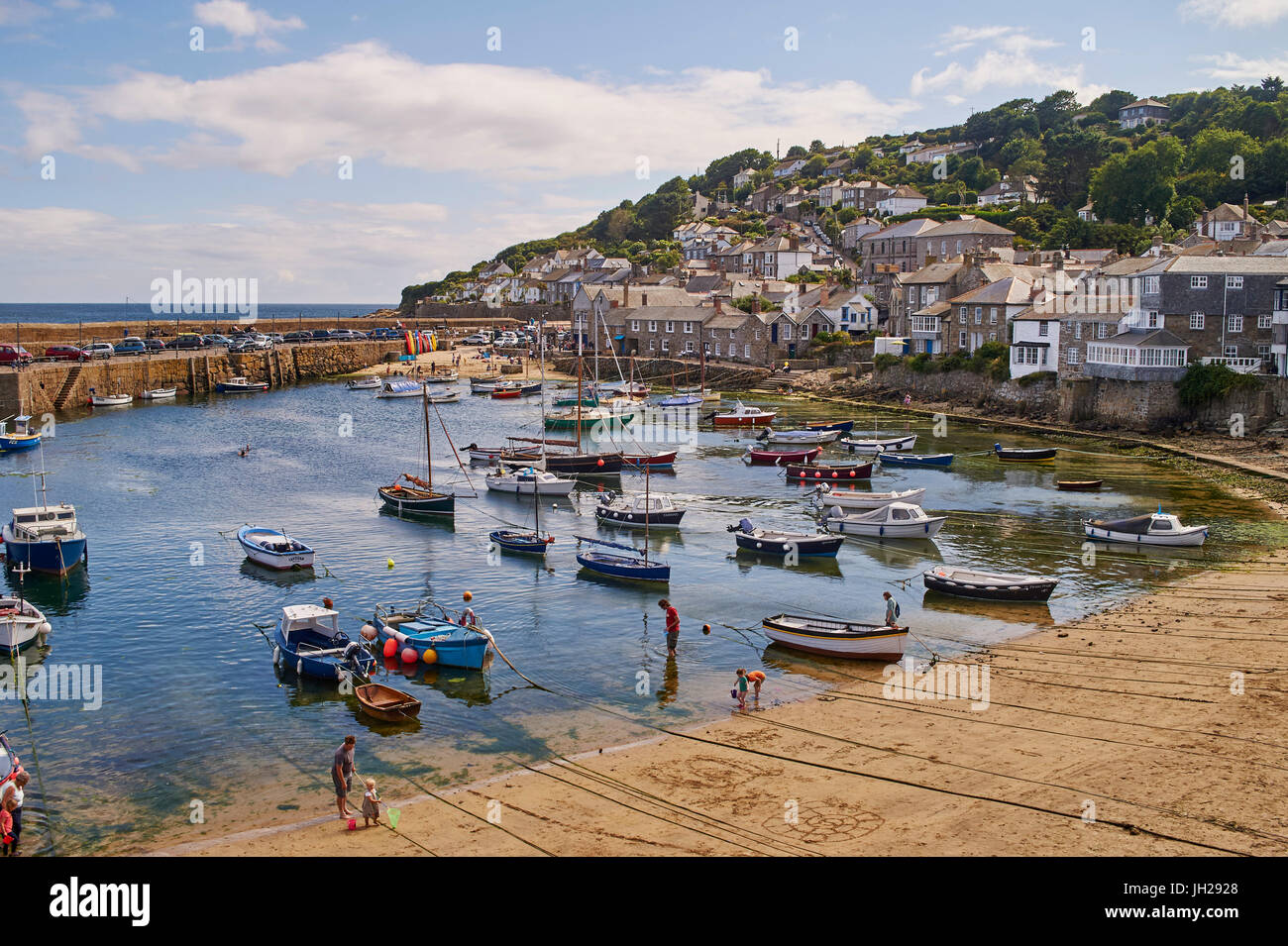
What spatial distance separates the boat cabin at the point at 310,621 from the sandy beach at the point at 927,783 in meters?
9.22

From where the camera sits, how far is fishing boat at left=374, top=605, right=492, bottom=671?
2917 centimetres

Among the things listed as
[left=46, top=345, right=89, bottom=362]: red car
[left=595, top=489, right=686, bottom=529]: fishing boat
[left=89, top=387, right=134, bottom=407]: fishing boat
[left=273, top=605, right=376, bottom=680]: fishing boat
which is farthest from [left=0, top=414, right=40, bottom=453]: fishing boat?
[left=273, top=605, right=376, bottom=680]: fishing boat

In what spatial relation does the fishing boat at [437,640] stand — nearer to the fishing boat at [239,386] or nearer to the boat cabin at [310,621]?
the boat cabin at [310,621]

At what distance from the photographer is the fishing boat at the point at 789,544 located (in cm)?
4191

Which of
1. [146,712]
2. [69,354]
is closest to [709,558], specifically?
[146,712]

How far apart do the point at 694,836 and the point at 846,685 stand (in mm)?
10707

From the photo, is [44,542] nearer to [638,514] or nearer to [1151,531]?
[638,514]

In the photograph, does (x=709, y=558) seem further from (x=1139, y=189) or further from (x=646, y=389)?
(x=1139, y=189)

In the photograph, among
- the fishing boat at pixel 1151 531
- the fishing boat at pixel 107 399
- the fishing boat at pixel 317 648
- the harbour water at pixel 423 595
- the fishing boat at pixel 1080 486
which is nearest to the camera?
the harbour water at pixel 423 595

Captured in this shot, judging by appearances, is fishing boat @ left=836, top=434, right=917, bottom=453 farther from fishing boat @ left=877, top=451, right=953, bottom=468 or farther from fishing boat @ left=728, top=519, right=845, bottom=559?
fishing boat @ left=728, top=519, right=845, bottom=559

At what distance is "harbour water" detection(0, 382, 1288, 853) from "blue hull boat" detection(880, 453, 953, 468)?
2.73 ft

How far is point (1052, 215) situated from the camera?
456 feet

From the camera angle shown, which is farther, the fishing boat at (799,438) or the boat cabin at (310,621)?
the fishing boat at (799,438)

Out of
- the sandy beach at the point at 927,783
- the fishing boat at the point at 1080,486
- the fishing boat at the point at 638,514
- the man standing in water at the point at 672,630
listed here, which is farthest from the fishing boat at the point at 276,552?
the fishing boat at the point at 1080,486
